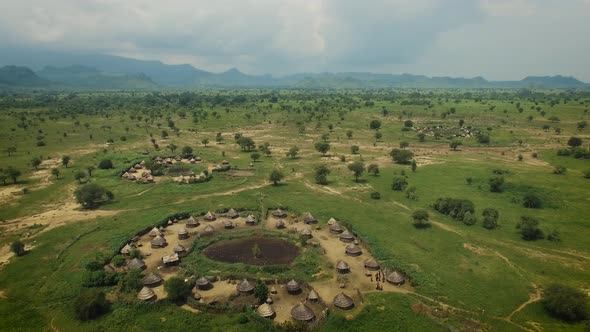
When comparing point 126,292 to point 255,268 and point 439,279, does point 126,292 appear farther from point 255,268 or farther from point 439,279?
point 439,279

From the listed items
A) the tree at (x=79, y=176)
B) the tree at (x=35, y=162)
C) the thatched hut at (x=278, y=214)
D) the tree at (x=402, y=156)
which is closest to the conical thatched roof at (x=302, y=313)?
the thatched hut at (x=278, y=214)

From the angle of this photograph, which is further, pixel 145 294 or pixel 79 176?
pixel 79 176

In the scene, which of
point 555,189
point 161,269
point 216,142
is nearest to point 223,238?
point 161,269

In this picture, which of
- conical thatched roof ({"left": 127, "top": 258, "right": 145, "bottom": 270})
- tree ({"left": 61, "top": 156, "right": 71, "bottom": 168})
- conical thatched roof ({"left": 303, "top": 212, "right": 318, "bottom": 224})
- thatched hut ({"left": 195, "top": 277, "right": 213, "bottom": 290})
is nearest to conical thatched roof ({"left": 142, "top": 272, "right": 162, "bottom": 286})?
conical thatched roof ({"left": 127, "top": 258, "right": 145, "bottom": 270})

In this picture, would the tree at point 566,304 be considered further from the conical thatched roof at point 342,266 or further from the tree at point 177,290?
the tree at point 177,290

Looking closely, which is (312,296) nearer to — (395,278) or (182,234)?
(395,278)

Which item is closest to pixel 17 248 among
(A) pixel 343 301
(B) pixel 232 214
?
(B) pixel 232 214

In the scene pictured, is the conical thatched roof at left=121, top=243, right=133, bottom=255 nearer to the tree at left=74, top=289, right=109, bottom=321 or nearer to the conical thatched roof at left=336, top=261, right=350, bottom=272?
the tree at left=74, top=289, right=109, bottom=321
